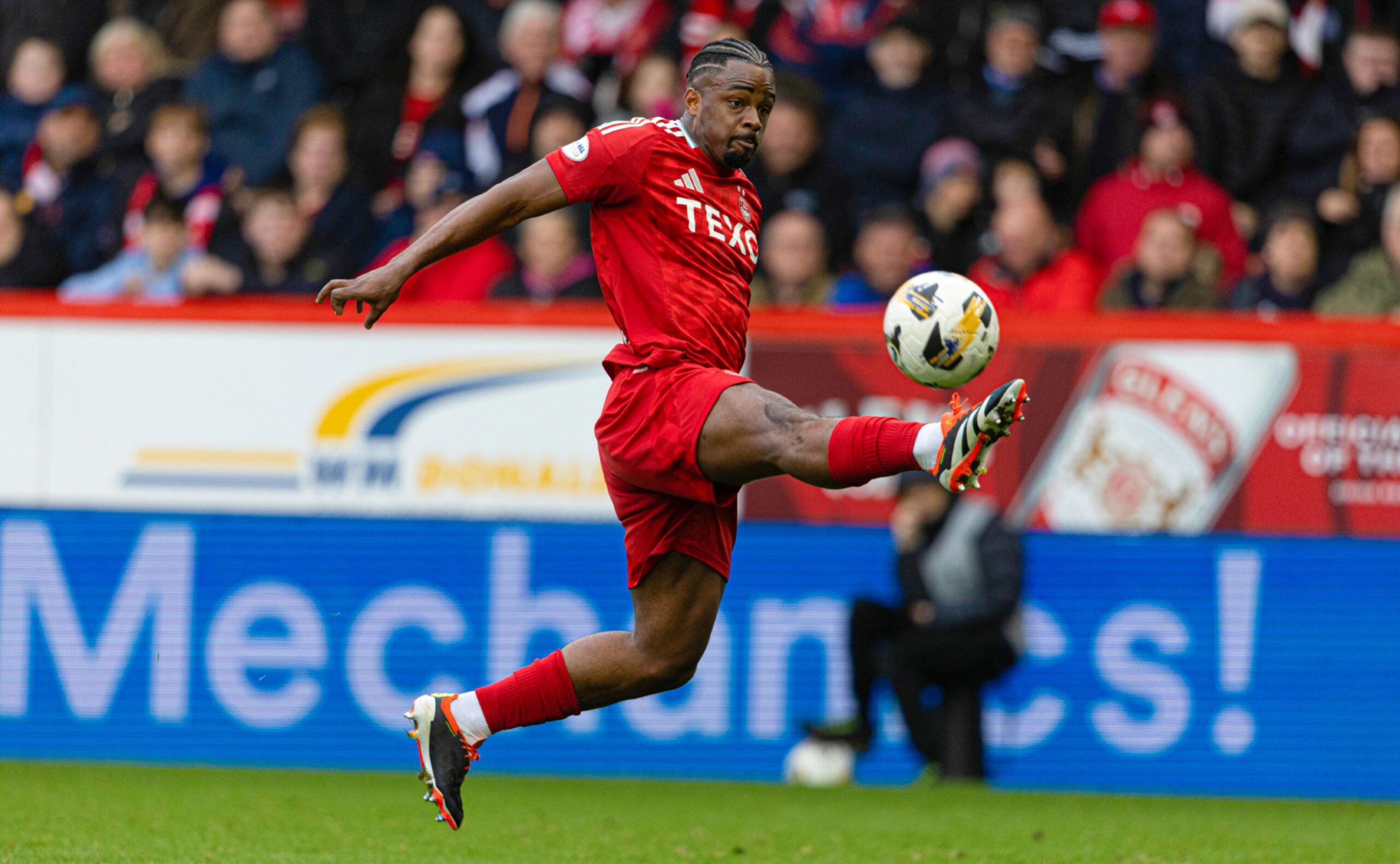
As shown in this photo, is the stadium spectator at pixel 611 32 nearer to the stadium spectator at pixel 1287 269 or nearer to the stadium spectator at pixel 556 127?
the stadium spectator at pixel 556 127

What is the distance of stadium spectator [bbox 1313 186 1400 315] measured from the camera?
9.34 meters

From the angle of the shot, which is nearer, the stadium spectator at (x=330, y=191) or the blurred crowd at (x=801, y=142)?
the blurred crowd at (x=801, y=142)

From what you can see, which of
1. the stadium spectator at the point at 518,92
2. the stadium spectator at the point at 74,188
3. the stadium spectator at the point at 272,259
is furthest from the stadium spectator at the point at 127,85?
the stadium spectator at the point at 518,92

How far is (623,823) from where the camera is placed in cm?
739

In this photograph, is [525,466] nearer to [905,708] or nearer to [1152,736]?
[905,708]

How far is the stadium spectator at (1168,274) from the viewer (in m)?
9.35

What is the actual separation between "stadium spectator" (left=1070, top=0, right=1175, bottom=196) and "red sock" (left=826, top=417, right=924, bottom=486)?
242 inches

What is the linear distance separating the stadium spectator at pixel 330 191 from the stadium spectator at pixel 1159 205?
4.21m

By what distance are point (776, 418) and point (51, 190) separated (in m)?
7.53

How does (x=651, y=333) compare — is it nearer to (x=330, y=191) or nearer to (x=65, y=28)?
(x=330, y=191)

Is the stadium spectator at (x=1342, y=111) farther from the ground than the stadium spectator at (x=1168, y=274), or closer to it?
farther from the ground

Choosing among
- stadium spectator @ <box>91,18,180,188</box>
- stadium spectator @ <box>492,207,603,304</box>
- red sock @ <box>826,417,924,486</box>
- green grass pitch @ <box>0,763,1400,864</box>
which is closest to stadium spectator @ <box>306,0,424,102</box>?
stadium spectator @ <box>91,18,180,188</box>

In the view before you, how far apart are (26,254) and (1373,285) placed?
25.0ft

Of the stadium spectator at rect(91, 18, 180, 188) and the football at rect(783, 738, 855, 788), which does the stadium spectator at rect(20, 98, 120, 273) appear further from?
the football at rect(783, 738, 855, 788)
